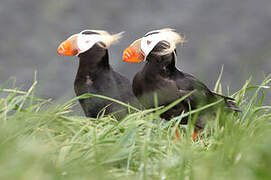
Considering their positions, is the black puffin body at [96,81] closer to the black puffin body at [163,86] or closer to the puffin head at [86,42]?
the puffin head at [86,42]

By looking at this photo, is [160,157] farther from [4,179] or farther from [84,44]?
[84,44]

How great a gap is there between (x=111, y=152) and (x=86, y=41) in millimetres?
1385

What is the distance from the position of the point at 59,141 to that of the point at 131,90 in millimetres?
1177

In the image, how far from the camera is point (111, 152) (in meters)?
1.84

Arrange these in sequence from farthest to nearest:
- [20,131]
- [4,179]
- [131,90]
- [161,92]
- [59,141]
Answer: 1. [131,90]
2. [161,92]
3. [59,141]
4. [20,131]
5. [4,179]

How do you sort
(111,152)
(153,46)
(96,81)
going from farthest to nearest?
(96,81)
(153,46)
(111,152)

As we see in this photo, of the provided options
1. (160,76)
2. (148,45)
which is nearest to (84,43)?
(148,45)

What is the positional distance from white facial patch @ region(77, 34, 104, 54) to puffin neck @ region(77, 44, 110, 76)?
0.03 meters

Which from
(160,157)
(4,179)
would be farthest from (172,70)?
(4,179)

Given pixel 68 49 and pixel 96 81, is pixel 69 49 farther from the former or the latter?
pixel 96 81

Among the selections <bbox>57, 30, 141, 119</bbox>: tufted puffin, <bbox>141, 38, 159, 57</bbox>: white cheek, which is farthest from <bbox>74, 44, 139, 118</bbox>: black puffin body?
<bbox>141, 38, 159, 57</bbox>: white cheek

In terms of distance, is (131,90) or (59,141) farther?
(131,90)

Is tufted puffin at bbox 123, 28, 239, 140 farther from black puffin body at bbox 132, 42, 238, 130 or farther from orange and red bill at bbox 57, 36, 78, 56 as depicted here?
orange and red bill at bbox 57, 36, 78, 56

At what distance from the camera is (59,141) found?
211 cm
